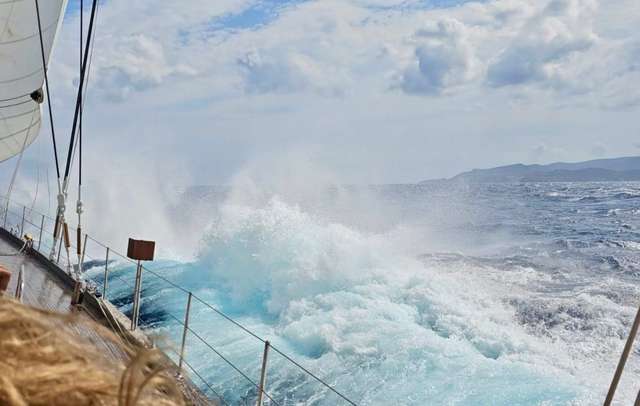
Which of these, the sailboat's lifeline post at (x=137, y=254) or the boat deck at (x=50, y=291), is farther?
the sailboat's lifeline post at (x=137, y=254)

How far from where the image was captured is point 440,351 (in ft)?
28.6

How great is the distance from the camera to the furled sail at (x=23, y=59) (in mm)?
7875

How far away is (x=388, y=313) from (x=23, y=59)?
6.72 m

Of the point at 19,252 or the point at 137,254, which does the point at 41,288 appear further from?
the point at 19,252

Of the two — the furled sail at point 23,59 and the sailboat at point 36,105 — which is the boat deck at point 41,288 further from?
the furled sail at point 23,59

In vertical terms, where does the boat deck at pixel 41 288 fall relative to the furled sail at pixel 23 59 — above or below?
below

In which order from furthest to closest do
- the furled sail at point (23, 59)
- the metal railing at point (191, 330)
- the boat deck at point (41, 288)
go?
the furled sail at point (23, 59) < the boat deck at point (41, 288) < the metal railing at point (191, 330)

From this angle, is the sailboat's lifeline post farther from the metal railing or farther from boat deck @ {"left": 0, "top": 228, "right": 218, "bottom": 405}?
boat deck @ {"left": 0, "top": 228, "right": 218, "bottom": 405}

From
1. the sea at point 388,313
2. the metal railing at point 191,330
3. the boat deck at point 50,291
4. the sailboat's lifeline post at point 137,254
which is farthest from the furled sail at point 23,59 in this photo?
the sailboat's lifeline post at point 137,254

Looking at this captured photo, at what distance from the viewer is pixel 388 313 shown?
10.4 metres

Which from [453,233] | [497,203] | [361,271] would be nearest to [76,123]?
[361,271]

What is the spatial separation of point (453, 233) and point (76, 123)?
21.9 metres

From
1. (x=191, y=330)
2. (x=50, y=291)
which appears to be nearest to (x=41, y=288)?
(x=50, y=291)

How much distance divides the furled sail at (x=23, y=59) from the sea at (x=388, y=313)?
2.89 metres
